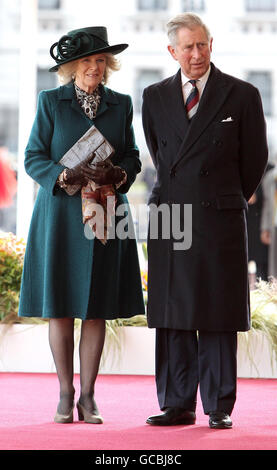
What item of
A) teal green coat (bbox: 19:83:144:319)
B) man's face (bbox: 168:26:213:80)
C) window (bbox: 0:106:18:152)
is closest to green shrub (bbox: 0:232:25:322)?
teal green coat (bbox: 19:83:144:319)

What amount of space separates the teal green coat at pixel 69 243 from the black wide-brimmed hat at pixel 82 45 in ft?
0.43

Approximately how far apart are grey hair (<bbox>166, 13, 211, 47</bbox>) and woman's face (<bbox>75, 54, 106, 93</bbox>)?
0.26m

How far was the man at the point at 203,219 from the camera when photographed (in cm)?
335

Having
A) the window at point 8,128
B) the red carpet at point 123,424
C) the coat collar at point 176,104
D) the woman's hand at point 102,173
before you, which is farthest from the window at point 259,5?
the woman's hand at point 102,173

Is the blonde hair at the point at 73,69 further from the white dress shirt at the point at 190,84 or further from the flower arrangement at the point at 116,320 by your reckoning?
the flower arrangement at the point at 116,320

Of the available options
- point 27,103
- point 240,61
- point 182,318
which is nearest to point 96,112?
point 182,318

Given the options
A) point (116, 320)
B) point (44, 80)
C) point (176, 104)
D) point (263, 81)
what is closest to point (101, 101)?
point (176, 104)

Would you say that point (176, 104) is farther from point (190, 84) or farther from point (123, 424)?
point (123, 424)

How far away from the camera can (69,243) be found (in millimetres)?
3404

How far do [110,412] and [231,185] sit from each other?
1.06 m

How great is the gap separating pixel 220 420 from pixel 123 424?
0.36 metres
